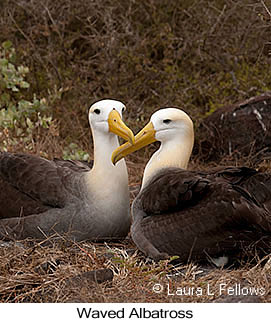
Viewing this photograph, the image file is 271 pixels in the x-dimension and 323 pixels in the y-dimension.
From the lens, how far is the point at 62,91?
696 cm

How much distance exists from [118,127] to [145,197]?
567mm

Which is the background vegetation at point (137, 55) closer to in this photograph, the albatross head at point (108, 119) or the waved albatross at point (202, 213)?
the albatross head at point (108, 119)

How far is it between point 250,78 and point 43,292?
4305mm

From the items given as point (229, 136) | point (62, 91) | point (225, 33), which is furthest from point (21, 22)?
point (229, 136)

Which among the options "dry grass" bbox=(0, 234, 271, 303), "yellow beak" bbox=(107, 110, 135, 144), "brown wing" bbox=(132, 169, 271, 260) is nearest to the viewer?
"dry grass" bbox=(0, 234, 271, 303)

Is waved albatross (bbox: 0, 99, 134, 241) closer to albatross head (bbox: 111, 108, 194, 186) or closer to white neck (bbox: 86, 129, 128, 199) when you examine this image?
white neck (bbox: 86, 129, 128, 199)

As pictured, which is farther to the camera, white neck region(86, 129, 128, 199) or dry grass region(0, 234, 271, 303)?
white neck region(86, 129, 128, 199)

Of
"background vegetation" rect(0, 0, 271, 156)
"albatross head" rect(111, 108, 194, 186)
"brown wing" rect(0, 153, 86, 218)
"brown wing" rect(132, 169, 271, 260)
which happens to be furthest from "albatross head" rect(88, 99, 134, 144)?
"background vegetation" rect(0, 0, 271, 156)

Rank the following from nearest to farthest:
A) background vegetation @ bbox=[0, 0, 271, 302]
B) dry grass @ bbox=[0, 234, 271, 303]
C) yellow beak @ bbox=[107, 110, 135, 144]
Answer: dry grass @ bbox=[0, 234, 271, 303]
yellow beak @ bbox=[107, 110, 135, 144]
background vegetation @ bbox=[0, 0, 271, 302]

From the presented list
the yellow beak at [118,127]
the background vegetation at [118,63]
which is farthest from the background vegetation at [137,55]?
the yellow beak at [118,127]

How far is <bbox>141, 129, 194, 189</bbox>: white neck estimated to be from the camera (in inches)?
172

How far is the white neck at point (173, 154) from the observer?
437 cm

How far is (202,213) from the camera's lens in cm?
374

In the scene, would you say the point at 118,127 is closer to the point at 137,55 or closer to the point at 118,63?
the point at 137,55
